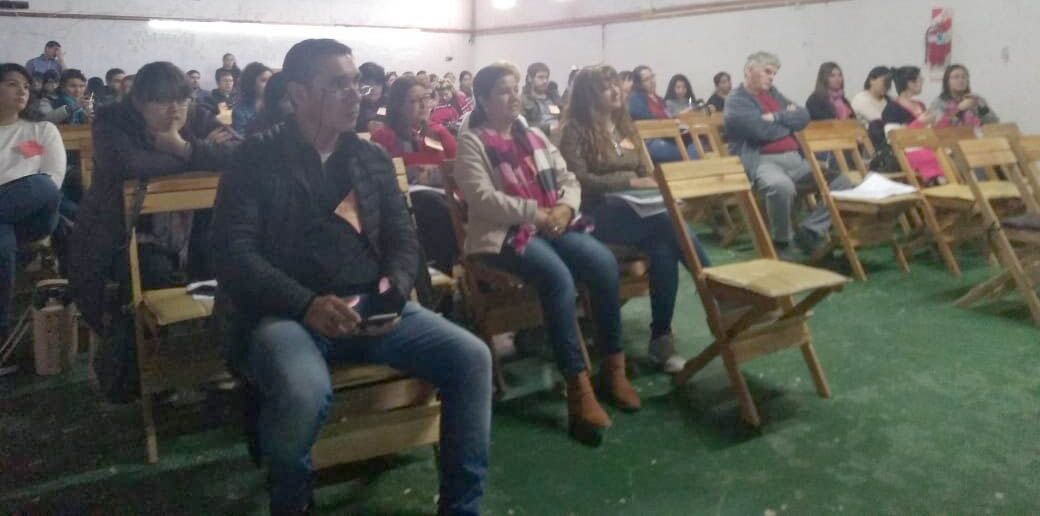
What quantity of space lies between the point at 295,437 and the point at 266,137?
0.74 m

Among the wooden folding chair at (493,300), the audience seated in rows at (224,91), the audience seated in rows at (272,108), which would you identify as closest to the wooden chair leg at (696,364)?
the wooden folding chair at (493,300)

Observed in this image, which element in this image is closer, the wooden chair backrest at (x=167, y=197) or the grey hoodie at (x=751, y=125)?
the wooden chair backrest at (x=167, y=197)

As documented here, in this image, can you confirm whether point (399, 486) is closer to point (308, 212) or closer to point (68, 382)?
point (308, 212)

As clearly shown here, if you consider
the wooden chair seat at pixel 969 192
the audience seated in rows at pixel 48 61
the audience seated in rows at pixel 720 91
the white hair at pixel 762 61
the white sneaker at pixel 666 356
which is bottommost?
the white sneaker at pixel 666 356

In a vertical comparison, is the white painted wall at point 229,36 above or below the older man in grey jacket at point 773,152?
above

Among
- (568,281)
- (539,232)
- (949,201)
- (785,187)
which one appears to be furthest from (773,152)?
(568,281)

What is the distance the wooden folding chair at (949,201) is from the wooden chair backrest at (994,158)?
46cm

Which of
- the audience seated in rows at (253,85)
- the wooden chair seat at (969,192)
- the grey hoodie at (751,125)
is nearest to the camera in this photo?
the audience seated in rows at (253,85)

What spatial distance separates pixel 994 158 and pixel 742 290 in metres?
2.03

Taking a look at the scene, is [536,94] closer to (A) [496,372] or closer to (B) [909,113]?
(B) [909,113]

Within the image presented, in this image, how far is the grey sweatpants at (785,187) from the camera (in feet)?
15.1

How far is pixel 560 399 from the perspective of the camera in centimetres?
287

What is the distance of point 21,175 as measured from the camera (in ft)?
10.4

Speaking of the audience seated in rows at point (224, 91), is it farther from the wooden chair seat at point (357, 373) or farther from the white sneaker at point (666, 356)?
the wooden chair seat at point (357, 373)
